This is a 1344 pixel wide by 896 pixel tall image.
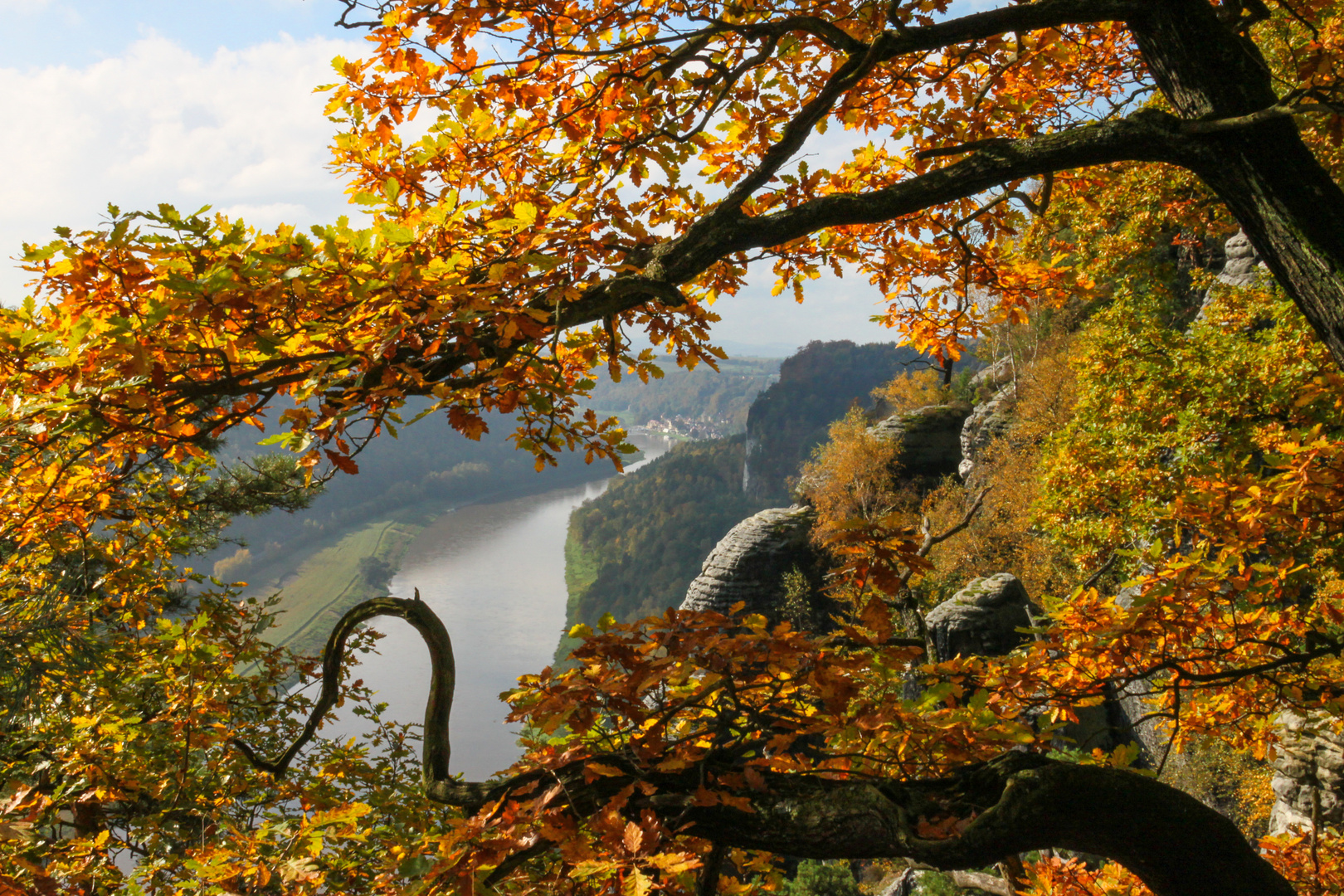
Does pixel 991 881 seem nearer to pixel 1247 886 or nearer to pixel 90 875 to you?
pixel 1247 886

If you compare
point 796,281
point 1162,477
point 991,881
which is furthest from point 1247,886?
point 1162,477

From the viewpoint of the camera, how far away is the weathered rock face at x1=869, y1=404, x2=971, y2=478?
29.2 m

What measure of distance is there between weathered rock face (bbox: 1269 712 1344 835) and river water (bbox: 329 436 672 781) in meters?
29.2

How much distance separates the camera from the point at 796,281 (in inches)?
137

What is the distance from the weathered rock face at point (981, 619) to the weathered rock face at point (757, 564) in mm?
9353

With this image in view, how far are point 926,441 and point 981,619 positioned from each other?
1600 cm

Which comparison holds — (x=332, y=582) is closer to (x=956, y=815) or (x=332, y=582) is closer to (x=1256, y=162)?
(x=956, y=815)

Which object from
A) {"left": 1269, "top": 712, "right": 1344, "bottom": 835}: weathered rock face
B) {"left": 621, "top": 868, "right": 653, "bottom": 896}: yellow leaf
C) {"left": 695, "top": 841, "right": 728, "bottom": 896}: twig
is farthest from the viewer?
{"left": 1269, "top": 712, "right": 1344, "bottom": 835}: weathered rock face

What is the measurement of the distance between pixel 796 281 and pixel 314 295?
2416mm

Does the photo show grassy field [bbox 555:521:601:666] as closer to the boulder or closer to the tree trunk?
the boulder

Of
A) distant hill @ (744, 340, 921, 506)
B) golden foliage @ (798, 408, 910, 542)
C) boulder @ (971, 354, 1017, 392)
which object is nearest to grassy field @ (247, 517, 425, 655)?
distant hill @ (744, 340, 921, 506)

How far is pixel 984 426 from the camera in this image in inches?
1012

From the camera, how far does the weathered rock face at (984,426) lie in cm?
2500

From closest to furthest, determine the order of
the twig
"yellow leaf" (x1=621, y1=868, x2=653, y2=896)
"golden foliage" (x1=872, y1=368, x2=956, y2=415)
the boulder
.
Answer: "yellow leaf" (x1=621, y1=868, x2=653, y2=896) → the twig → the boulder → "golden foliage" (x1=872, y1=368, x2=956, y2=415)
